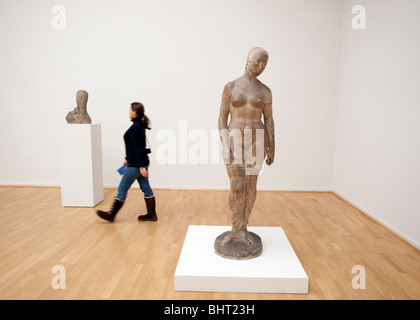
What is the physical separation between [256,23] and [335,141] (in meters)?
2.80

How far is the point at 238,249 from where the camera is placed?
3105 millimetres

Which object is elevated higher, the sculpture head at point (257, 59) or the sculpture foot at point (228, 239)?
the sculpture head at point (257, 59)

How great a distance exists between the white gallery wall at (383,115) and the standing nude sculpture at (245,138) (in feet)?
6.83

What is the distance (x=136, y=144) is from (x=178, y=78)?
2560 millimetres

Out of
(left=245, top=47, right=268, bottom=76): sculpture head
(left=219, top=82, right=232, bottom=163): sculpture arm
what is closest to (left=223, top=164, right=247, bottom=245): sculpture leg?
(left=219, top=82, right=232, bottom=163): sculpture arm

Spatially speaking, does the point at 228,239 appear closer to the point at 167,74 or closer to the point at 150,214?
the point at 150,214

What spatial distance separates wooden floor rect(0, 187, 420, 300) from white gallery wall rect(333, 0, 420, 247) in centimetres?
37

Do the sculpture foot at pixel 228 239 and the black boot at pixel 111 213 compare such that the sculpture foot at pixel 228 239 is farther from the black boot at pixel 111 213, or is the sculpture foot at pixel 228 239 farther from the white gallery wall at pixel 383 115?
the white gallery wall at pixel 383 115

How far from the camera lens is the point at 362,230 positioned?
432 centimetres

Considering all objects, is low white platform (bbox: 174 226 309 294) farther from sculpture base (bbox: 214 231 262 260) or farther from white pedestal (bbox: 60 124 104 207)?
white pedestal (bbox: 60 124 104 207)

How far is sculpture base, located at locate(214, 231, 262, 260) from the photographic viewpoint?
3070mm

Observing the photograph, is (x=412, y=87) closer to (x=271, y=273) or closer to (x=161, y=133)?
(x=271, y=273)

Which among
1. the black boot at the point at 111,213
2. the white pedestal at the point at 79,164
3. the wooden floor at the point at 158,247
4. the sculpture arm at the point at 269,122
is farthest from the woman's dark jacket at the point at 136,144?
the sculpture arm at the point at 269,122

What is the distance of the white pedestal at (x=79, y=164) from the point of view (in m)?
4.89
